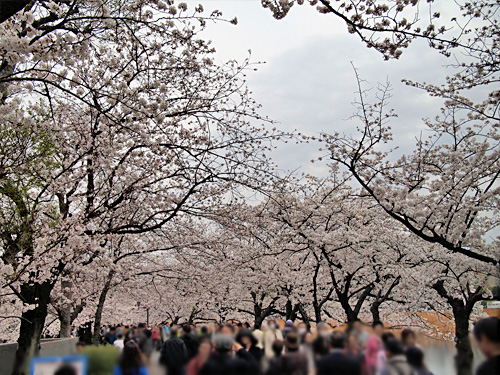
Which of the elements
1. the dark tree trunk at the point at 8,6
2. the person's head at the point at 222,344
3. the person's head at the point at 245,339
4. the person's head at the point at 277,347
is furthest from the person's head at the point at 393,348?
the dark tree trunk at the point at 8,6

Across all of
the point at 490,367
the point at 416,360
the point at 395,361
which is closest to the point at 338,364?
the point at 395,361

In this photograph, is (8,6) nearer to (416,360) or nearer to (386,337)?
(386,337)

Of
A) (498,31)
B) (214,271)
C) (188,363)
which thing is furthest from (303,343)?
(214,271)

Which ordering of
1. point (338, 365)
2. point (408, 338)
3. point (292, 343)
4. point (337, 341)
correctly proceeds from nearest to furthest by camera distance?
point (338, 365)
point (337, 341)
point (408, 338)
point (292, 343)

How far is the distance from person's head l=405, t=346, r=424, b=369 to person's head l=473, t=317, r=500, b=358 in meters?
0.58

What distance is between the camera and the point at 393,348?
305 cm

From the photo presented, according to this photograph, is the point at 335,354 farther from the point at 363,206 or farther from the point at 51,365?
the point at 363,206

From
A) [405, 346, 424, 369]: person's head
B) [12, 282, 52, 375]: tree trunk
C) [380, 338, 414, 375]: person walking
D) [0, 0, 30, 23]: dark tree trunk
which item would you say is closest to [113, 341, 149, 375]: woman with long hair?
[380, 338, 414, 375]: person walking

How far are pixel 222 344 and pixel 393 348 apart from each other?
136cm

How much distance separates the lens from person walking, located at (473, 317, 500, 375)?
235 centimetres

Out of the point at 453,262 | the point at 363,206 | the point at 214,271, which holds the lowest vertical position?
the point at 453,262

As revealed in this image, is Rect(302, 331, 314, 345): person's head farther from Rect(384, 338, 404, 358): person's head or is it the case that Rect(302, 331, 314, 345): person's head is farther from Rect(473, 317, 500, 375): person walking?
Rect(473, 317, 500, 375): person walking

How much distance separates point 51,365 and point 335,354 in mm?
2247

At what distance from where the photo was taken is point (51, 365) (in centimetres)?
317
